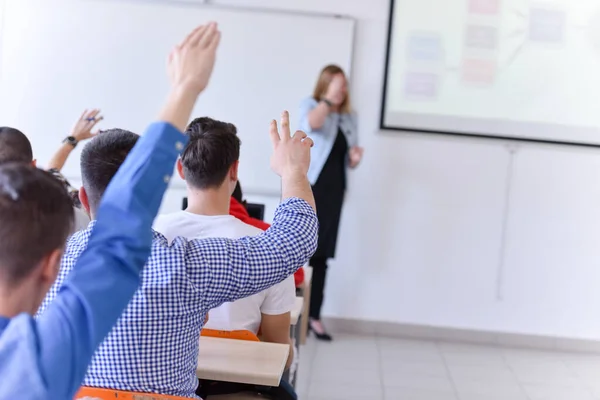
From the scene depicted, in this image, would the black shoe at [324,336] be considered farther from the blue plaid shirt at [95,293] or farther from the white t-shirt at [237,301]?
the blue plaid shirt at [95,293]

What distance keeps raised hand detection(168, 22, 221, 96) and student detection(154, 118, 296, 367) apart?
85cm

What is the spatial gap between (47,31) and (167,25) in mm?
779

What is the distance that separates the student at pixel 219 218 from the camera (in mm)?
1873

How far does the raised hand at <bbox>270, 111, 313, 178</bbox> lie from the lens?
4.32 ft

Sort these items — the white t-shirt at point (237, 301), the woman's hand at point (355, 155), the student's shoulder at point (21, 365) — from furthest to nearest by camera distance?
the woman's hand at point (355, 155) → the white t-shirt at point (237, 301) → the student's shoulder at point (21, 365)

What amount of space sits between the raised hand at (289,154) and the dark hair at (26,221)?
0.52 m

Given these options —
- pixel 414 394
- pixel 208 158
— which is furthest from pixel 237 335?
pixel 414 394

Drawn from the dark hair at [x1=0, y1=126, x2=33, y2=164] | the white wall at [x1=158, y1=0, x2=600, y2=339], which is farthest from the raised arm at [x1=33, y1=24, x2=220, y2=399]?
the white wall at [x1=158, y1=0, x2=600, y2=339]

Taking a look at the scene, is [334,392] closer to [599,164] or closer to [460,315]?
[460,315]

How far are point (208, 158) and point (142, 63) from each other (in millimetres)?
2877

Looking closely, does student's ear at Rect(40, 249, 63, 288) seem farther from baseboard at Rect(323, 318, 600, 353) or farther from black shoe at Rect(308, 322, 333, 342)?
baseboard at Rect(323, 318, 600, 353)

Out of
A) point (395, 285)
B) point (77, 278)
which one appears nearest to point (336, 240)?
point (395, 285)

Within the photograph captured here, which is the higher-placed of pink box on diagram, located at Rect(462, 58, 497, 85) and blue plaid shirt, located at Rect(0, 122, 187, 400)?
pink box on diagram, located at Rect(462, 58, 497, 85)

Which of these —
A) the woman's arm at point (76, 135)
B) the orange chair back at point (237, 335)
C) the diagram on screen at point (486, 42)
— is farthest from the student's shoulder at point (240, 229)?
the diagram on screen at point (486, 42)
